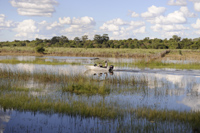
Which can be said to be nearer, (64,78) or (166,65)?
(64,78)

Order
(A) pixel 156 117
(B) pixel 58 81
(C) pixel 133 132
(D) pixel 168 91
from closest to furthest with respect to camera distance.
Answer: (C) pixel 133 132 < (A) pixel 156 117 < (D) pixel 168 91 < (B) pixel 58 81

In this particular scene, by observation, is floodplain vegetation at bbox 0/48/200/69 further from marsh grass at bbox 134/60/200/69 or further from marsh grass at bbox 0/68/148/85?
marsh grass at bbox 0/68/148/85

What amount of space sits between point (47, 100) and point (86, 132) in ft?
14.8

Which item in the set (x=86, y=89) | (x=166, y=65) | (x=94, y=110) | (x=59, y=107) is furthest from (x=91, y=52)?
(x=94, y=110)

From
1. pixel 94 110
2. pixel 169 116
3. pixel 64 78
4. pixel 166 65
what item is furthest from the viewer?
pixel 166 65

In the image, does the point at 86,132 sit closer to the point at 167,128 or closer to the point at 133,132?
the point at 133,132

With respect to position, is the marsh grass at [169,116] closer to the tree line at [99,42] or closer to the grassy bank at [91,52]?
the grassy bank at [91,52]

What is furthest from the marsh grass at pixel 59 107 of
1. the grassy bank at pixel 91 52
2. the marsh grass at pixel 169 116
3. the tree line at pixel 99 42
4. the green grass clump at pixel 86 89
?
the tree line at pixel 99 42

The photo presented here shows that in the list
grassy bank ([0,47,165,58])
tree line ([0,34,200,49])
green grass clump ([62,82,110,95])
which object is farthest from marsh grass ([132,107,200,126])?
tree line ([0,34,200,49])

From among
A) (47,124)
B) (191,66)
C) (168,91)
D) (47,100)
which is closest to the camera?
(47,124)

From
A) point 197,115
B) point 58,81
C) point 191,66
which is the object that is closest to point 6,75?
point 58,81

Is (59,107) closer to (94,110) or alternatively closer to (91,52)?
(94,110)

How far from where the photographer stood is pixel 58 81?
19.4 m

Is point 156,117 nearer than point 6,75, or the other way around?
point 156,117
